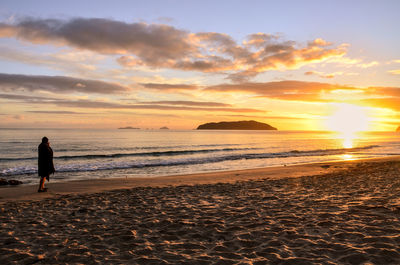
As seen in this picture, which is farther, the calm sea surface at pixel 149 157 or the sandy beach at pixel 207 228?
the calm sea surface at pixel 149 157

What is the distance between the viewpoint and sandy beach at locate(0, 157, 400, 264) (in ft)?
16.1

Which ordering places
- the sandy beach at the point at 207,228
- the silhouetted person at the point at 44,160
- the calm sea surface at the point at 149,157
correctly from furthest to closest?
the calm sea surface at the point at 149,157, the silhouetted person at the point at 44,160, the sandy beach at the point at 207,228

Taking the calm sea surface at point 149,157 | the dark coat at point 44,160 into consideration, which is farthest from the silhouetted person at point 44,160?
the calm sea surface at point 149,157

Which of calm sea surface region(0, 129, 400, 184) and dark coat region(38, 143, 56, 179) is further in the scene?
calm sea surface region(0, 129, 400, 184)

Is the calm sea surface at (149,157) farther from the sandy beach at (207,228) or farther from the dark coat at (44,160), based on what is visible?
the sandy beach at (207,228)

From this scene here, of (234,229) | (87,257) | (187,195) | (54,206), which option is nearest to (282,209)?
(234,229)

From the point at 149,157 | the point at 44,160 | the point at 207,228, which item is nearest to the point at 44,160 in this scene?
the point at 44,160

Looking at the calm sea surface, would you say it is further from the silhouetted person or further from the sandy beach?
the sandy beach

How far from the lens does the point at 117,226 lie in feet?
22.3

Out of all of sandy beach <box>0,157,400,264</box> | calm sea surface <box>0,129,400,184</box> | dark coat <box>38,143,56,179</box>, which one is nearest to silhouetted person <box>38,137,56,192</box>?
dark coat <box>38,143,56,179</box>

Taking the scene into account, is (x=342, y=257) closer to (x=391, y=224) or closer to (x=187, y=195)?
(x=391, y=224)

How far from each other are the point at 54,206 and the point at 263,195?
7553mm

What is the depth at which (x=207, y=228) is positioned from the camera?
6.51 m

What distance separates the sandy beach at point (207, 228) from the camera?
4.92 m
